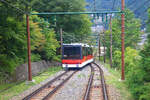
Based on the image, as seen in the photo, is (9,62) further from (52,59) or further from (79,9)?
(79,9)

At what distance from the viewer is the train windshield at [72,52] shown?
24.7 metres

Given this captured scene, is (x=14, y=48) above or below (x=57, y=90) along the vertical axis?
above

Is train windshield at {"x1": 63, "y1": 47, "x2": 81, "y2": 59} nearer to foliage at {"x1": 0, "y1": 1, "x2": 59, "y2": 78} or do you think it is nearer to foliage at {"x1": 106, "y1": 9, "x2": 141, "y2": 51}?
foliage at {"x1": 0, "y1": 1, "x2": 59, "y2": 78}

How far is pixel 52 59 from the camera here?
30.5 m

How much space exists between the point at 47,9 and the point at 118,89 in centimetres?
2412

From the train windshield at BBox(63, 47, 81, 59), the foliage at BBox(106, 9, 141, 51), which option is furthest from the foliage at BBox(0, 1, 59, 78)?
the foliage at BBox(106, 9, 141, 51)

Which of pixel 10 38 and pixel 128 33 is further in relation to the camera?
pixel 128 33

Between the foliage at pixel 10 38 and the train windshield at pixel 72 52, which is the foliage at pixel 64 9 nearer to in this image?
the train windshield at pixel 72 52

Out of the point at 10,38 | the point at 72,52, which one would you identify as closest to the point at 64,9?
the point at 72,52

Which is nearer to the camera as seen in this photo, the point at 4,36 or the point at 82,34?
the point at 4,36

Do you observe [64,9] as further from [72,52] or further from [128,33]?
[128,33]

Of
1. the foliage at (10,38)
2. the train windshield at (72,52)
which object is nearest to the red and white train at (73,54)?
the train windshield at (72,52)

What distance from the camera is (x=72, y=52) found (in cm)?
2477

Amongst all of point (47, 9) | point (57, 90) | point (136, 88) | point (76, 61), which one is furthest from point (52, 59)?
point (136, 88)
